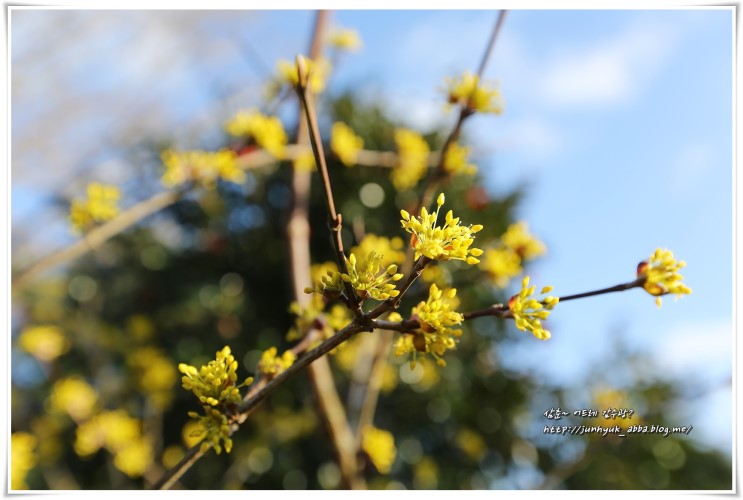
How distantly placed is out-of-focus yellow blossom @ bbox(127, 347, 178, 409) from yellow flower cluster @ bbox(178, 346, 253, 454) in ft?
6.09

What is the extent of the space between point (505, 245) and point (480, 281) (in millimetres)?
105

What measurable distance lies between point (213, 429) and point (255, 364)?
1.86 m

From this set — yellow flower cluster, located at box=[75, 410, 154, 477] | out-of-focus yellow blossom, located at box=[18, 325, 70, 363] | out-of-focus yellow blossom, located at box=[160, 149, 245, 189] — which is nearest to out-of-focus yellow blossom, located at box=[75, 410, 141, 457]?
yellow flower cluster, located at box=[75, 410, 154, 477]

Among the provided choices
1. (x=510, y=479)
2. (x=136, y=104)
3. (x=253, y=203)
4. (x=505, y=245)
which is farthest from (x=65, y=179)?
(x=505, y=245)

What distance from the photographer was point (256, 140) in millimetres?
1334

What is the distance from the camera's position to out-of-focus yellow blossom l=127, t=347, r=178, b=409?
89.5 inches

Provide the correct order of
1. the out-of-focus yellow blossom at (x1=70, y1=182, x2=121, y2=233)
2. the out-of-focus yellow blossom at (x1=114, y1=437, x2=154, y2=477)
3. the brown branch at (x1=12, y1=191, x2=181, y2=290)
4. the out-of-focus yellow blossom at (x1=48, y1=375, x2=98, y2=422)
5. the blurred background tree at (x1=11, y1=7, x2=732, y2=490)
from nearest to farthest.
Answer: the brown branch at (x1=12, y1=191, x2=181, y2=290)
the out-of-focus yellow blossom at (x1=70, y1=182, x2=121, y2=233)
the out-of-focus yellow blossom at (x1=114, y1=437, x2=154, y2=477)
the out-of-focus yellow blossom at (x1=48, y1=375, x2=98, y2=422)
the blurred background tree at (x1=11, y1=7, x2=732, y2=490)

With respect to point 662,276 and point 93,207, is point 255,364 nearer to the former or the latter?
point 93,207

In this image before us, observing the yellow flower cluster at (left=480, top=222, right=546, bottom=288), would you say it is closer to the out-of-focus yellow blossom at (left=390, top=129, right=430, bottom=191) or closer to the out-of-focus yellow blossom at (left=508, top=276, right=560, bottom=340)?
the out-of-focus yellow blossom at (left=390, top=129, right=430, bottom=191)

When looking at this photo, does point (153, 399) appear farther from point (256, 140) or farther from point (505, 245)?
point (505, 245)

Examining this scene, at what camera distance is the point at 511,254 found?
1.12m

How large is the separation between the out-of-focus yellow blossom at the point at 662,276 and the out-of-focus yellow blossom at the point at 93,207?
1108 mm

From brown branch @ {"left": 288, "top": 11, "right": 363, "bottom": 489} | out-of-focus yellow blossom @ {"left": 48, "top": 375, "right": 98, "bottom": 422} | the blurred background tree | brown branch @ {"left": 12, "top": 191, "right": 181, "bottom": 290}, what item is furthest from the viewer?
the blurred background tree

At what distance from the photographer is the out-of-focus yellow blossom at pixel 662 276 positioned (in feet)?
1.66
